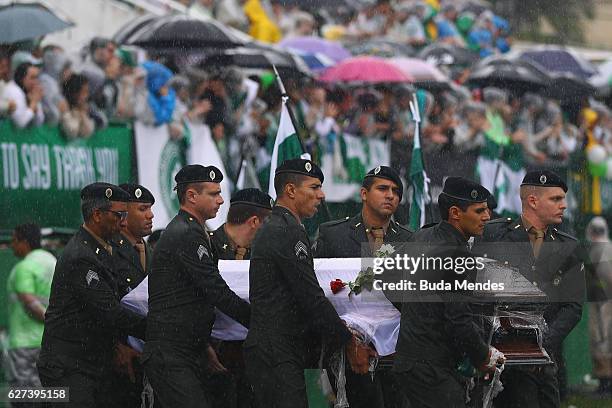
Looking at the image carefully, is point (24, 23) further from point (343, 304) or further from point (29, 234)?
point (343, 304)

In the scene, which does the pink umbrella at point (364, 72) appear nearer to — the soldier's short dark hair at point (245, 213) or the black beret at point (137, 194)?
the soldier's short dark hair at point (245, 213)

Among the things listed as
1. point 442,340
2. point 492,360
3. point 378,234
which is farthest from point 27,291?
point 492,360

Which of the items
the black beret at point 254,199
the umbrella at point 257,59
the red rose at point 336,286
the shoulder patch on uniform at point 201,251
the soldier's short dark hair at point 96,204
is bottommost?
the red rose at point 336,286

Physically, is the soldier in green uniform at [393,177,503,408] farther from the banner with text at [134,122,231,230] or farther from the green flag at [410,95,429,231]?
the banner with text at [134,122,231,230]

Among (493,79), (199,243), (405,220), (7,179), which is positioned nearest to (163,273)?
(199,243)

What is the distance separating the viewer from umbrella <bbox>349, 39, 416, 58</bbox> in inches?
949

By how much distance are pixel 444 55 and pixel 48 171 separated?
39.5ft

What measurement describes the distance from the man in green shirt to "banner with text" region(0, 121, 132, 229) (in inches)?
19.2

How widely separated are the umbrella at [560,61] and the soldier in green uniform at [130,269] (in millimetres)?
16388

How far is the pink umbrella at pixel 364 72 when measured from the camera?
69.7 feet

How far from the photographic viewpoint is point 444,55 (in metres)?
26.0

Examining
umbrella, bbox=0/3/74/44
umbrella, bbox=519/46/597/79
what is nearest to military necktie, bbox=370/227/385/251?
umbrella, bbox=0/3/74/44

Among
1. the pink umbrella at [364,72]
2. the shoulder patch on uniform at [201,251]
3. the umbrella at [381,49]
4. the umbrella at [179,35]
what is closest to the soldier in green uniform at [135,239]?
the shoulder patch on uniform at [201,251]

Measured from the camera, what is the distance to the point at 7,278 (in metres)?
14.6
